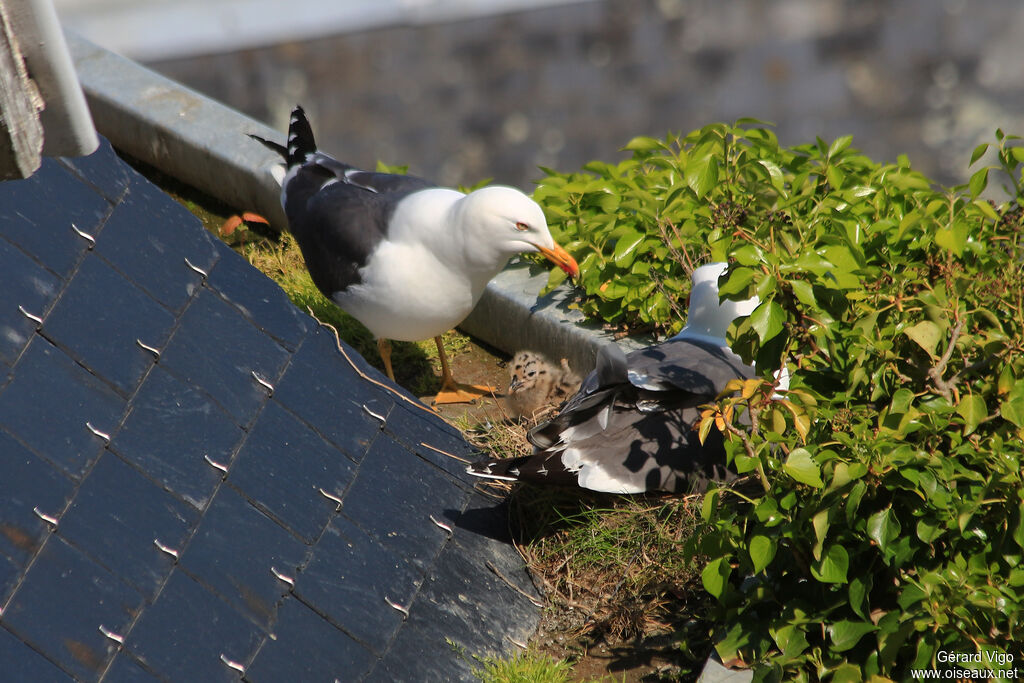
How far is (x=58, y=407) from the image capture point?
205 cm

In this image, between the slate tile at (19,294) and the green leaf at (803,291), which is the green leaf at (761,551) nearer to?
the green leaf at (803,291)

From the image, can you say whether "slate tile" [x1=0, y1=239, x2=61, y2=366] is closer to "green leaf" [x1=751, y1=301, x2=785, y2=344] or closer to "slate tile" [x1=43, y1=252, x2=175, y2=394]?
"slate tile" [x1=43, y1=252, x2=175, y2=394]

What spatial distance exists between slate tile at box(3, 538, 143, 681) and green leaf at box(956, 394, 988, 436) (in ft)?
5.18

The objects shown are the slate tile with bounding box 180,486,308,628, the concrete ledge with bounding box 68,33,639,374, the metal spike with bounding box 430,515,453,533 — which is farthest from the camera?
the concrete ledge with bounding box 68,33,639,374

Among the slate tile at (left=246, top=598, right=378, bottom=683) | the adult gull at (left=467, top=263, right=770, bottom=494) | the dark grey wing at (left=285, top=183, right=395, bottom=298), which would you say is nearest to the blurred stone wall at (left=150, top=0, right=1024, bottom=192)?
the dark grey wing at (left=285, top=183, right=395, bottom=298)

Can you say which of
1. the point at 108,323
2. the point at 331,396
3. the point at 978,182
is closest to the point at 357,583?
the point at 331,396

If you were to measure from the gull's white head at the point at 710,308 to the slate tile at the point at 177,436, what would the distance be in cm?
172

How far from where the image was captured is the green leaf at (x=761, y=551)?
2289 millimetres

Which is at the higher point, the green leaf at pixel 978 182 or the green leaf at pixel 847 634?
the green leaf at pixel 978 182

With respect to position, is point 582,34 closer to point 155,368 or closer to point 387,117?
point 387,117

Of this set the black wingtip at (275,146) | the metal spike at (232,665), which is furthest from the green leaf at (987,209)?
the black wingtip at (275,146)

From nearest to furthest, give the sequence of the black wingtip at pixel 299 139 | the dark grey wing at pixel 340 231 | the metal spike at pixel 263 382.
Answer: the metal spike at pixel 263 382 → the dark grey wing at pixel 340 231 → the black wingtip at pixel 299 139

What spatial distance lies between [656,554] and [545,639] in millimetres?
396

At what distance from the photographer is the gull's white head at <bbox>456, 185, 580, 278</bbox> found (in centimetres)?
385
